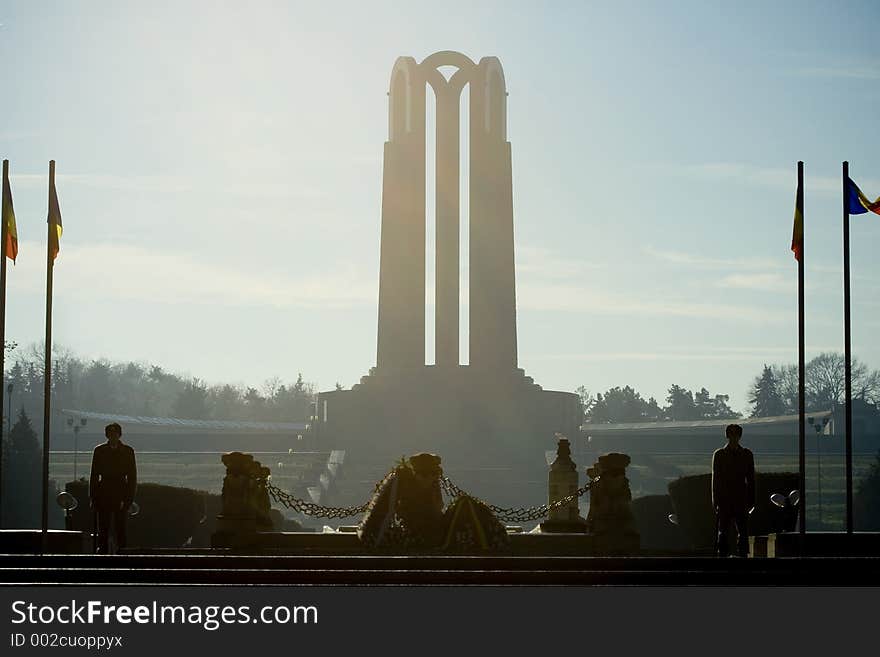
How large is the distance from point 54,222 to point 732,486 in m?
7.62

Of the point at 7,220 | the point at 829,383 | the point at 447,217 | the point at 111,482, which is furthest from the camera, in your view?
the point at 829,383

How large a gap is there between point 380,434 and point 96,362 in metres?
58.5

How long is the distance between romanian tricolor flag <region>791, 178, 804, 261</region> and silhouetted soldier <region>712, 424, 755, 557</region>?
135 inches

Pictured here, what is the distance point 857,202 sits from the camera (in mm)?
16500

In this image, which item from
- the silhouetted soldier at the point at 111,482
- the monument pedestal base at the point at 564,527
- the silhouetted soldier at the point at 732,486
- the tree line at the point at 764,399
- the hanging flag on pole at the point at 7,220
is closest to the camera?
the silhouetted soldier at the point at 732,486

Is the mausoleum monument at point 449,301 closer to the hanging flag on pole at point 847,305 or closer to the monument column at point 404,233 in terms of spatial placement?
the monument column at point 404,233

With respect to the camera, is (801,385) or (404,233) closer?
(801,385)

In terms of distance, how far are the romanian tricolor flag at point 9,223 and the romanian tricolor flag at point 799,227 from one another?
8154mm

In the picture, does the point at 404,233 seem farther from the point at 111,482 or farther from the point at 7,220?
the point at 111,482

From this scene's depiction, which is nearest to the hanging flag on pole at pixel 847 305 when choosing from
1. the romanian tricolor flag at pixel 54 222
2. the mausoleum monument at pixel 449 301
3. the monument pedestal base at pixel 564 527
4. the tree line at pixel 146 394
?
the monument pedestal base at pixel 564 527

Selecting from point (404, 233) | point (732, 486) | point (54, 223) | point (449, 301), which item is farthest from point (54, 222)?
point (449, 301)

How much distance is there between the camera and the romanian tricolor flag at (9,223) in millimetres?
16141

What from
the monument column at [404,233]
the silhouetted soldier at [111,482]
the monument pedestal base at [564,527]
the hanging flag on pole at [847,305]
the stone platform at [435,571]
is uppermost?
the monument column at [404,233]

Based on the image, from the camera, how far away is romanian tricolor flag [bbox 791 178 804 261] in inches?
637
